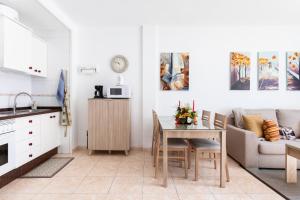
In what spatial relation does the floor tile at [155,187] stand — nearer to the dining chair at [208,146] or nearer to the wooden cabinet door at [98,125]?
the dining chair at [208,146]

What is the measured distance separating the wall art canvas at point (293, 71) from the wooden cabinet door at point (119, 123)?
A: 3382mm

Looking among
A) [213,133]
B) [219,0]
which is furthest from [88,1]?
[213,133]

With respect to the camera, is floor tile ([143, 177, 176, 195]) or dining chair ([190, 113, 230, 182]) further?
dining chair ([190, 113, 230, 182])

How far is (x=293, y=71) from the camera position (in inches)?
165

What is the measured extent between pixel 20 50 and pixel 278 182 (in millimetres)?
4178

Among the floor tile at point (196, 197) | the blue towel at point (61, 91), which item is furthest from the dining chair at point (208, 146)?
the blue towel at point (61, 91)

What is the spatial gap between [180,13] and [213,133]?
227cm

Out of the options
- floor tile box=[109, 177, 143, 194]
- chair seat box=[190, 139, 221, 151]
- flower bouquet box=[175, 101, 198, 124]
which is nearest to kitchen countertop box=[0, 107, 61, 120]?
floor tile box=[109, 177, 143, 194]

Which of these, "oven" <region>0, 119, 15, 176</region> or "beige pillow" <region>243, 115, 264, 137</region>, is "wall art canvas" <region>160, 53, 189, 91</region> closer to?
"beige pillow" <region>243, 115, 264, 137</region>

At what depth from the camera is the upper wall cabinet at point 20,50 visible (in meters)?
2.78

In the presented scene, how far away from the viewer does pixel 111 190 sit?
2.46 meters

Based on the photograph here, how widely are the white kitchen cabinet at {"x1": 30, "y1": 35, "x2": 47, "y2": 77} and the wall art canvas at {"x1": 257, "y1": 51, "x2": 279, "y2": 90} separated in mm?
4337

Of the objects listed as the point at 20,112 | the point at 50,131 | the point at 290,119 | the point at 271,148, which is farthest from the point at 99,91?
the point at 290,119

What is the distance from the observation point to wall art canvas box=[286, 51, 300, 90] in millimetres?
4199
